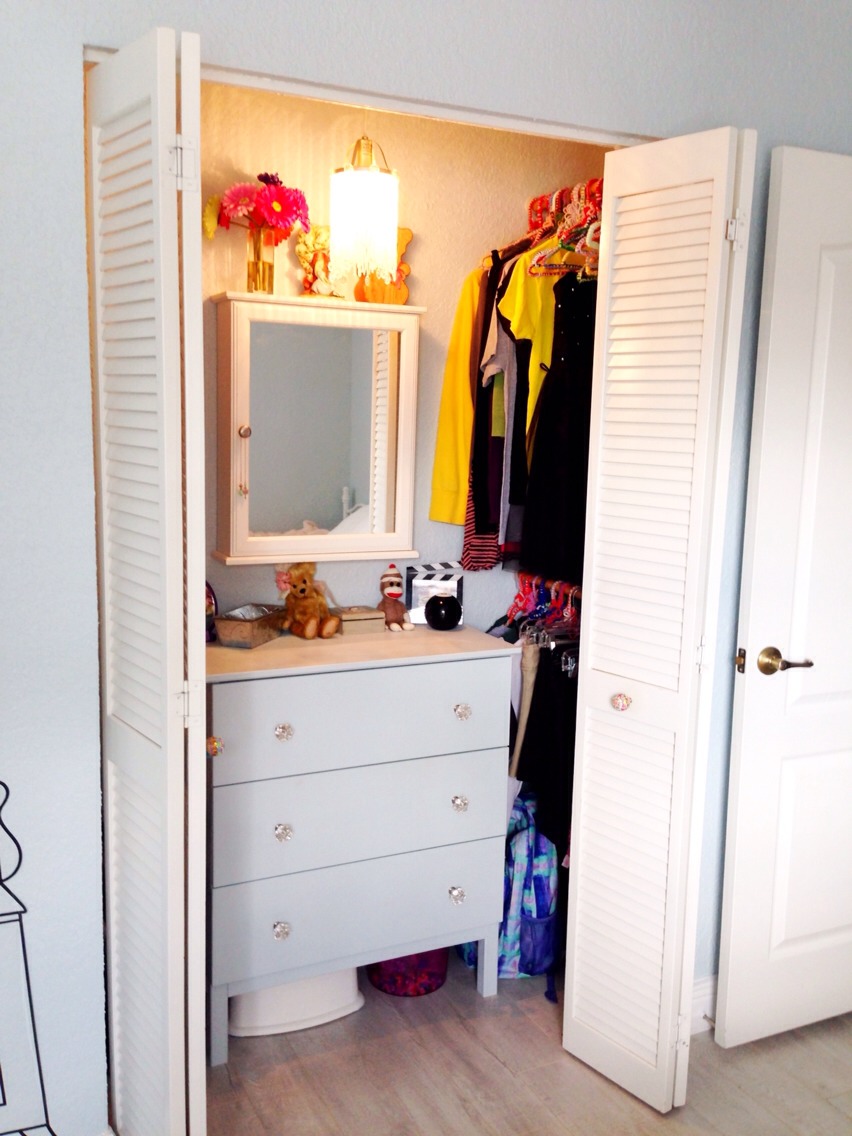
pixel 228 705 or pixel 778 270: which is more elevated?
pixel 778 270

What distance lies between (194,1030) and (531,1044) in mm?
1048

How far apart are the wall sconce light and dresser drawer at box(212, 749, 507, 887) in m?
1.26

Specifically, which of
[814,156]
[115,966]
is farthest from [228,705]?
[814,156]

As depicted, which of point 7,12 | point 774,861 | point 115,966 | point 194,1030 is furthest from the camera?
point 774,861

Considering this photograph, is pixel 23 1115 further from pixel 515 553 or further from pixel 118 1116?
pixel 515 553

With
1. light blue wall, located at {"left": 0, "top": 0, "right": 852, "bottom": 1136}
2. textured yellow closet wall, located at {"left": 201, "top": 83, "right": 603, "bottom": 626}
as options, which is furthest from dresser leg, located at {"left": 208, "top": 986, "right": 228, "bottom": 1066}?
textured yellow closet wall, located at {"left": 201, "top": 83, "right": 603, "bottom": 626}

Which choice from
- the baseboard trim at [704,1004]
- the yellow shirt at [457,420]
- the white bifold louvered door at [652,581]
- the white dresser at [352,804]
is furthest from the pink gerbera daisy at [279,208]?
the baseboard trim at [704,1004]

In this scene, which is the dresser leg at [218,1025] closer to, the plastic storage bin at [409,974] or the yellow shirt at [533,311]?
the plastic storage bin at [409,974]

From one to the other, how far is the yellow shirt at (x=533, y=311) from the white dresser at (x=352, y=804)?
2.46 ft

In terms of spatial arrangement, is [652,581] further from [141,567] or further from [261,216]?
[261,216]

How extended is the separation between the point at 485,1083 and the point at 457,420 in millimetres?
1724

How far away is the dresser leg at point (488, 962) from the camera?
2.82 meters

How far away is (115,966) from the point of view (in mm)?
2109

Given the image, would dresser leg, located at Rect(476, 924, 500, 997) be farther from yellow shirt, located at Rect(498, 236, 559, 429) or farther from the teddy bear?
yellow shirt, located at Rect(498, 236, 559, 429)
